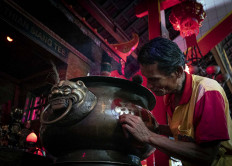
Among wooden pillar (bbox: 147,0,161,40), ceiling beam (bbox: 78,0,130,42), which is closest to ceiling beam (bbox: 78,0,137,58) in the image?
ceiling beam (bbox: 78,0,130,42)

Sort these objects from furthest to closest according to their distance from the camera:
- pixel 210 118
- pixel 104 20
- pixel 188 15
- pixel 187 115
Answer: pixel 104 20 → pixel 188 15 → pixel 187 115 → pixel 210 118

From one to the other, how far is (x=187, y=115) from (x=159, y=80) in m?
0.29

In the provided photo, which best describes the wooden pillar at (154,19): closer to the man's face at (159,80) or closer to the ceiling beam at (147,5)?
the ceiling beam at (147,5)

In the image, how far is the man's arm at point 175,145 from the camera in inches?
39.7

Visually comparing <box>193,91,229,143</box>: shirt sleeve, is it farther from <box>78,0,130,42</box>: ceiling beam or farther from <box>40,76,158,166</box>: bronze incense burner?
<box>78,0,130,42</box>: ceiling beam

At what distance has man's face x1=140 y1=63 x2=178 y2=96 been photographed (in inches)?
53.0

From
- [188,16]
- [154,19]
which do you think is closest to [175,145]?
[188,16]

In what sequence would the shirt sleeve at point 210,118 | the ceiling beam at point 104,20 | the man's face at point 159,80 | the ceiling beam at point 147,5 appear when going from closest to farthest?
1. the shirt sleeve at point 210,118
2. the man's face at point 159,80
3. the ceiling beam at point 147,5
4. the ceiling beam at point 104,20

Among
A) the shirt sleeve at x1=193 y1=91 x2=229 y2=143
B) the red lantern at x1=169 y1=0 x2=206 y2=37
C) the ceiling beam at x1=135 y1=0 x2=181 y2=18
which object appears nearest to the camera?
the shirt sleeve at x1=193 y1=91 x2=229 y2=143

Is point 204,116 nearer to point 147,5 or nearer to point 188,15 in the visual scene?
point 188,15

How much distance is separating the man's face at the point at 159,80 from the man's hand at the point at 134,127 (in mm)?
373

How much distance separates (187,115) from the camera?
1.26 metres

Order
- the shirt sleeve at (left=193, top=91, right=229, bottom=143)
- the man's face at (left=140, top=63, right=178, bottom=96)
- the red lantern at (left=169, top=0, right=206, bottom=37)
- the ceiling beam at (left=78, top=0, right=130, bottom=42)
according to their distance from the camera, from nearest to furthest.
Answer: the shirt sleeve at (left=193, top=91, right=229, bottom=143)
the man's face at (left=140, top=63, right=178, bottom=96)
the red lantern at (left=169, top=0, right=206, bottom=37)
the ceiling beam at (left=78, top=0, right=130, bottom=42)

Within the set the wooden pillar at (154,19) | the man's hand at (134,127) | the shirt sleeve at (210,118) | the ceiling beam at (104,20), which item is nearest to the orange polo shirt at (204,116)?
the shirt sleeve at (210,118)
